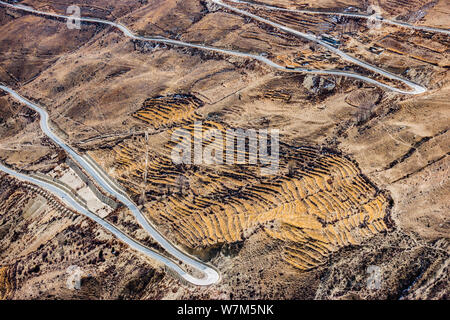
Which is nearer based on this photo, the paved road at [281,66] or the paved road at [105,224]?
the paved road at [105,224]

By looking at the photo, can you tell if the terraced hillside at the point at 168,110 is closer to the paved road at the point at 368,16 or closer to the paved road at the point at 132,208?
the paved road at the point at 132,208

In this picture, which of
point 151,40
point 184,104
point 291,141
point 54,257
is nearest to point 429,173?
point 291,141

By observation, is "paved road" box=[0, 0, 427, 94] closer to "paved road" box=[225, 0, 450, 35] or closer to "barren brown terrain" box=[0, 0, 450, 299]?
"barren brown terrain" box=[0, 0, 450, 299]

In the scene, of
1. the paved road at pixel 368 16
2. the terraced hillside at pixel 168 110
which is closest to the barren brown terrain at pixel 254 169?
the terraced hillside at pixel 168 110

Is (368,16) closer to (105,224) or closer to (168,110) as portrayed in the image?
(168,110)

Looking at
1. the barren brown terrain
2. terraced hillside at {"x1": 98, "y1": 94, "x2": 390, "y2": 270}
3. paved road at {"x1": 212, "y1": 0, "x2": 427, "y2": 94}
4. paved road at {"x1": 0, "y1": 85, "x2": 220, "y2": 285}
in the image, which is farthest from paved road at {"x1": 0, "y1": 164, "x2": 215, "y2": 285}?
paved road at {"x1": 212, "y1": 0, "x2": 427, "y2": 94}

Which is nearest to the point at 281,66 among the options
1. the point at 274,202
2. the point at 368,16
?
the point at 368,16

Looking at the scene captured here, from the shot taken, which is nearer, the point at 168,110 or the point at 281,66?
the point at 168,110
